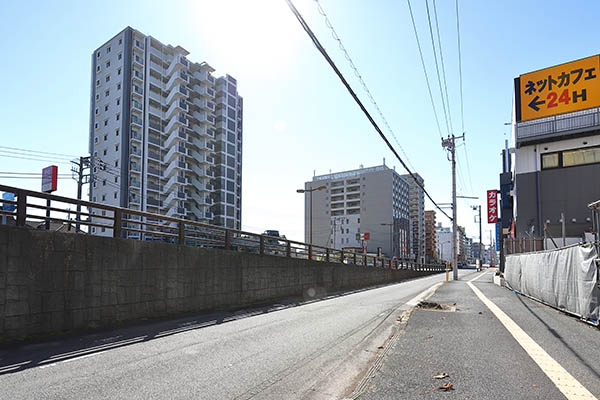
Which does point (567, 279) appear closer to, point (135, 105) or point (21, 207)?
point (21, 207)

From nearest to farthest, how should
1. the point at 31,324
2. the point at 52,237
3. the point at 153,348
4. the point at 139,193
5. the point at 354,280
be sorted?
the point at 153,348
the point at 31,324
the point at 52,237
the point at 354,280
the point at 139,193

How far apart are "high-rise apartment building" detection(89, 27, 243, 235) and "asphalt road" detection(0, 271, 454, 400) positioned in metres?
52.5

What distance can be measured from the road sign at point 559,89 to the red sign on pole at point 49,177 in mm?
35870

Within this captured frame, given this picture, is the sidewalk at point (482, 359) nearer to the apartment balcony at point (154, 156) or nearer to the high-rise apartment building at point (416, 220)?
the apartment balcony at point (154, 156)

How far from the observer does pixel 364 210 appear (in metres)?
117

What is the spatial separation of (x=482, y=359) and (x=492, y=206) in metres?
39.6

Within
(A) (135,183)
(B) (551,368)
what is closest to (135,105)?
(A) (135,183)

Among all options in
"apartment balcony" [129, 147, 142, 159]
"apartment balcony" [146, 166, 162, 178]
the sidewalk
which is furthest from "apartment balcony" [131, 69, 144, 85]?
the sidewalk

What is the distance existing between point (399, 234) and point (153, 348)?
377 ft

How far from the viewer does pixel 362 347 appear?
6.52 m

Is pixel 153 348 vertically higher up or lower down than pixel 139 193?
lower down

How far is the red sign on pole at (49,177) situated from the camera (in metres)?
29.0

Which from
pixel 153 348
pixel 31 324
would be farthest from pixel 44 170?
pixel 153 348

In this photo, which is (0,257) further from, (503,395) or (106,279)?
(503,395)
